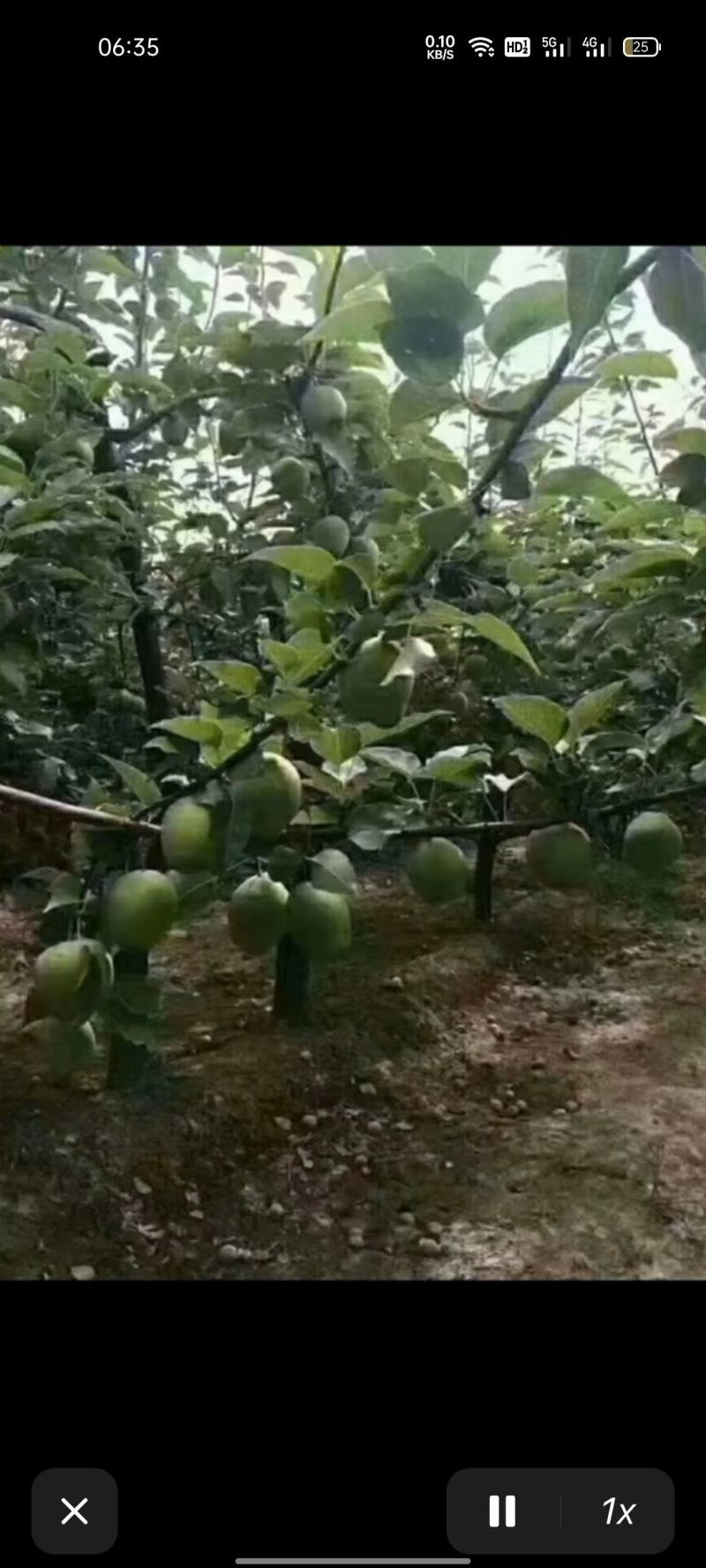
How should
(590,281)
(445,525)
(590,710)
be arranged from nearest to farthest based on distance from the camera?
1. (590,281)
2. (445,525)
3. (590,710)

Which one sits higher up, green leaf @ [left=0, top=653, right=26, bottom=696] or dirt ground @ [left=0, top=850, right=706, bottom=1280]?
green leaf @ [left=0, top=653, right=26, bottom=696]

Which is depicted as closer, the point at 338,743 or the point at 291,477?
the point at 338,743

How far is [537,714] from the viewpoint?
0.49 metres

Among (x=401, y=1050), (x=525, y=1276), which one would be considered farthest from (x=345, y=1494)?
(x=401, y=1050)

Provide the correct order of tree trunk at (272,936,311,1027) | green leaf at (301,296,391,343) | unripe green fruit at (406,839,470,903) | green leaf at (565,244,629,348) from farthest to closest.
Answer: tree trunk at (272,936,311,1027) < unripe green fruit at (406,839,470,903) < green leaf at (301,296,391,343) < green leaf at (565,244,629,348)

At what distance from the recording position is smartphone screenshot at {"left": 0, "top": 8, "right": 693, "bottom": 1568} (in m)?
0.35

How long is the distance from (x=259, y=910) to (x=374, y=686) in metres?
0.10

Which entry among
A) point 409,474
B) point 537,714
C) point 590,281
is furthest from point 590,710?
point 590,281

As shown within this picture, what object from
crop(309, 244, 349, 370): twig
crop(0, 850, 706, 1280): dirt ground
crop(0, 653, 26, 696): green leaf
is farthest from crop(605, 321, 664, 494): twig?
crop(0, 653, 26, 696): green leaf

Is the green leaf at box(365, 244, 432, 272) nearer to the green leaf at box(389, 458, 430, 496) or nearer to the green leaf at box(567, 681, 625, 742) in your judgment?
the green leaf at box(389, 458, 430, 496)

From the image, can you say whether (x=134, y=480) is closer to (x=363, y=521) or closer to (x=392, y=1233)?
(x=363, y=521)

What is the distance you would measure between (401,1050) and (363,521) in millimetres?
283

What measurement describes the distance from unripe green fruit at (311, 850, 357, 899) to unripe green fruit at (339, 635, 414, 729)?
72 mm

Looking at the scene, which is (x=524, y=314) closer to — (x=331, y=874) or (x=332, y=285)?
(x=332, y=285)
